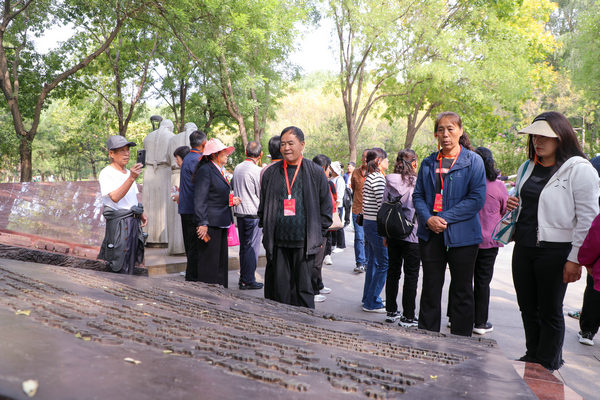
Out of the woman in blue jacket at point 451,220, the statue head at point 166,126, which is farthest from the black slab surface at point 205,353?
the statue head at point 166,126

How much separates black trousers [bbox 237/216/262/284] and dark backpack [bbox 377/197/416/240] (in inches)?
85.1

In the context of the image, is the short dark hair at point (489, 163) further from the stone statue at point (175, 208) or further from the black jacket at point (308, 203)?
the stone statue at point (175, 208)

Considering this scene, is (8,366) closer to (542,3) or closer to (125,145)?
(125,145)

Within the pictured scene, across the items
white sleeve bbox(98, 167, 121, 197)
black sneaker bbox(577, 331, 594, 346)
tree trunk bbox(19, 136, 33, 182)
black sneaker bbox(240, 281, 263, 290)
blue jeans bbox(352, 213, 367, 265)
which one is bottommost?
black sneaker bbox(577, 331, 594, 346)

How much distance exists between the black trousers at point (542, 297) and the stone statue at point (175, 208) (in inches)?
242

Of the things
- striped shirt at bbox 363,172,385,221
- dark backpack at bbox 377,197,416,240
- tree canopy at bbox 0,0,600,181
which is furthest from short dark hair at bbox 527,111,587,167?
tree canopy at bbox 0,0,600,181

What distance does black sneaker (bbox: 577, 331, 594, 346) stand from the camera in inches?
193

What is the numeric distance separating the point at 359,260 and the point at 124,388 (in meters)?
7.83

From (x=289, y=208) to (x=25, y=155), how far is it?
519 inches

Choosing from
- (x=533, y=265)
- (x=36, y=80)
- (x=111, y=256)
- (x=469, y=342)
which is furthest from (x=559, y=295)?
(x=36, y=80)

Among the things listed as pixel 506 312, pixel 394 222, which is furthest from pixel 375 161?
pixel 506 312

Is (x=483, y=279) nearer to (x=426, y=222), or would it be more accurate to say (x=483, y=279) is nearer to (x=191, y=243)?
(x=426, y=222)

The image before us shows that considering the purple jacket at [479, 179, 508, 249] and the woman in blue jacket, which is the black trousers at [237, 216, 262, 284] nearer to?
the purple jacket at [479, 179, 508, 249]

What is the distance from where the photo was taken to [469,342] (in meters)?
2.38
